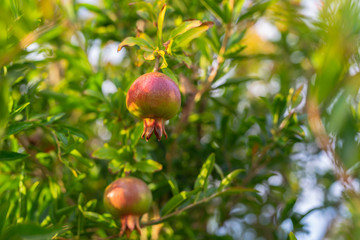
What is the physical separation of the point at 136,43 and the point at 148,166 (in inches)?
18.6

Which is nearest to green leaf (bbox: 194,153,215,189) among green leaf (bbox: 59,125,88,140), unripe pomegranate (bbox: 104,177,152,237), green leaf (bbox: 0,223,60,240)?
unripe pomegranate (bbox: 104,177,152,237)

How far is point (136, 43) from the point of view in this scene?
3.22 feet

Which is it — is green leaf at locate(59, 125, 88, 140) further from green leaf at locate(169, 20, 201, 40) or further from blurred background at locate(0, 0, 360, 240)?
green leaf at locate(169, 20, 201, 40)

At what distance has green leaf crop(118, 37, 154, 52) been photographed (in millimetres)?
972

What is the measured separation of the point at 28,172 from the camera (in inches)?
59.9

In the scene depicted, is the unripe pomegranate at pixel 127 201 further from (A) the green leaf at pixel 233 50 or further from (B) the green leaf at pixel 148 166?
(A) the green leaf at pixel 233 50

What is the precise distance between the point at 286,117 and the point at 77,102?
0.86m

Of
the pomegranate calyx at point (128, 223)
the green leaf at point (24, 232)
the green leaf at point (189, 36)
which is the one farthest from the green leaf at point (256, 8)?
the green leaf at point (24, 232)

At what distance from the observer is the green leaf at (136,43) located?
97cm

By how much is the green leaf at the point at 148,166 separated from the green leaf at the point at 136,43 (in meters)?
0.43

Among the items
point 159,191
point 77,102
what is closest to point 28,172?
point 77,102

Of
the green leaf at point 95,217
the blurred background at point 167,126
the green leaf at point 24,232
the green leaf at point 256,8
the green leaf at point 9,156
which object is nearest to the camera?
the green leaf at point 24,232

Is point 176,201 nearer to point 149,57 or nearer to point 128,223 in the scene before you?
point 128,223

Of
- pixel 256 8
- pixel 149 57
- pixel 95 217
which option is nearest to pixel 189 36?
pixel 149 57
